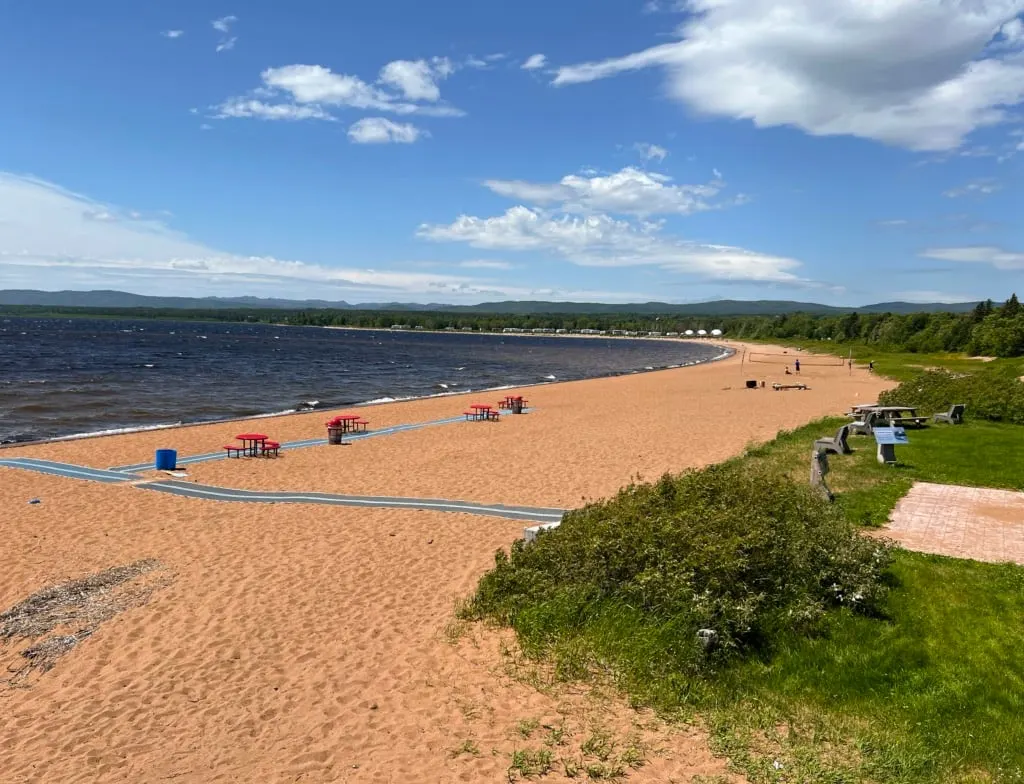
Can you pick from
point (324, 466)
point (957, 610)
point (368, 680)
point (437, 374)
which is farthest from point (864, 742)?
point (437, 374)

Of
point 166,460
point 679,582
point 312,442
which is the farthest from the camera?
point 312,442

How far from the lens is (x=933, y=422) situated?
20219 mm

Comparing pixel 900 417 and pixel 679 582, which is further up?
pixel 900 417

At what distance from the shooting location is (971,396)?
21438 millimetres

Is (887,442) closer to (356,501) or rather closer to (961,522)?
(961,522)

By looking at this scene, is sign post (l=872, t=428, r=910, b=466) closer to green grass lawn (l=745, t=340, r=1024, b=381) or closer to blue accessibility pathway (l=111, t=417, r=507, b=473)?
blue accessibility pathway (l=111, t=417, r=507, b=473)

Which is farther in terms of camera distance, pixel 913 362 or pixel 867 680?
pixel 913 362

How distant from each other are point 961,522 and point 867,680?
223 inches

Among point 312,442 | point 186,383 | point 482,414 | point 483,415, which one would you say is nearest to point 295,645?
point 312,442

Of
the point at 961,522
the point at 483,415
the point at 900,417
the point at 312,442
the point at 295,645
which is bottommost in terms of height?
the point at 312,442

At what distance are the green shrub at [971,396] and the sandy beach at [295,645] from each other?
9149 millimetres

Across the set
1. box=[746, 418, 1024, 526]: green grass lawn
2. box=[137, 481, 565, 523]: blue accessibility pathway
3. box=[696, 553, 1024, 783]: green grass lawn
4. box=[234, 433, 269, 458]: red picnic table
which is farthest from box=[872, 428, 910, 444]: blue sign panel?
box=[234, 433, 269, 458]: red picnic table

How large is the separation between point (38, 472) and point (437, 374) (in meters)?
42.0

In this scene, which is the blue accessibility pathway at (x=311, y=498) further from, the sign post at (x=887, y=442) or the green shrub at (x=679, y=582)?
the sign post at (x=887, y=442)
